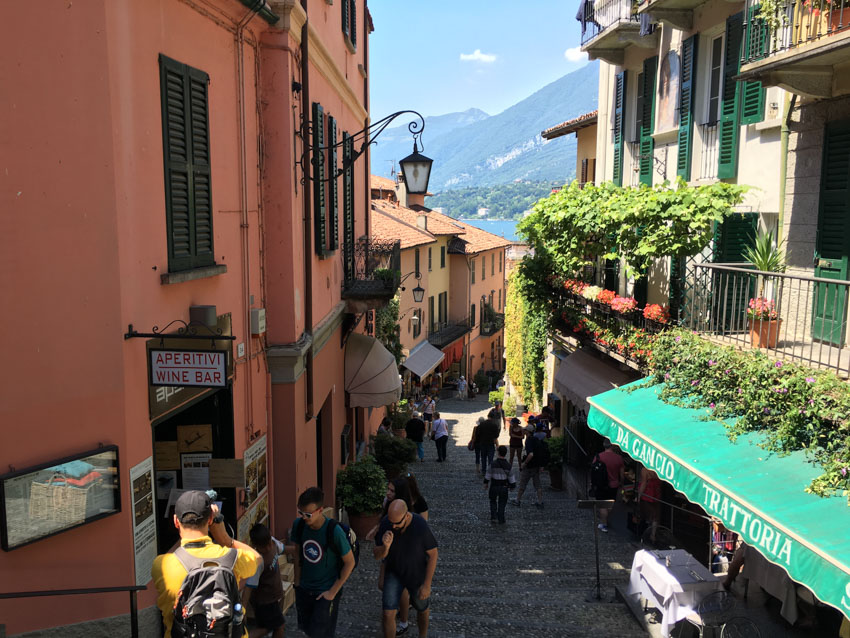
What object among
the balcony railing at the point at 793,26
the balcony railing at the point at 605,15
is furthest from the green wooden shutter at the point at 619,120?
the balcony railing at the point at 793,26

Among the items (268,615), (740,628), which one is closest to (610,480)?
(740,628)

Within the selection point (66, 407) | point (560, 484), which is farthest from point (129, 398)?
point (560, 484)

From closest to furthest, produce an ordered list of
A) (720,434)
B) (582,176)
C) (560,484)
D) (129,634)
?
(129,634)
(720,434)
(560,484)
(582,176)

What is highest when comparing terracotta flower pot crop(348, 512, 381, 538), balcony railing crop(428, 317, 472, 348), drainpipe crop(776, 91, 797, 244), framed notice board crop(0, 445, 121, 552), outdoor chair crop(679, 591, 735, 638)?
drainpipe crop(776, 91, 797, 244)

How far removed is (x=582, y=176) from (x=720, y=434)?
1661cm

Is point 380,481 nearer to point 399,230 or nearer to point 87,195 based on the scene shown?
point 87,195

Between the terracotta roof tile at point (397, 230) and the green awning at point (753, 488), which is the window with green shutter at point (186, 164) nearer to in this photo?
the green awning at point (753, 488)

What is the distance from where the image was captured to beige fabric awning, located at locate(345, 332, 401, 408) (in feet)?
47.3

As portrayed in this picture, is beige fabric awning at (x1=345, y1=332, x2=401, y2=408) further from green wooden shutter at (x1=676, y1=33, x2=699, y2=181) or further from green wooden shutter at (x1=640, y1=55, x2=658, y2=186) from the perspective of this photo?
green wooden shutter at (x1=676, y1=33, x2=699, y2=181)

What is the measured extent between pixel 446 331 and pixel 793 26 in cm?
3866

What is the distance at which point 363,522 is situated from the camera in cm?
1159

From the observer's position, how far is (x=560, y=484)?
16188mm

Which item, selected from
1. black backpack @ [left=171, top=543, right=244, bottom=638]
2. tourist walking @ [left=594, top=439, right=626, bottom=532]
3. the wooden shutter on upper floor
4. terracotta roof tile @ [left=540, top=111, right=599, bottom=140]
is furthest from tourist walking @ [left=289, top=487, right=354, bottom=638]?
terracotta roof tile @ [left=540, top=111, right=599, bottom=140]

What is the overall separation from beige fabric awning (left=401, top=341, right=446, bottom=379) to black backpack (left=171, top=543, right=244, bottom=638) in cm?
2594
